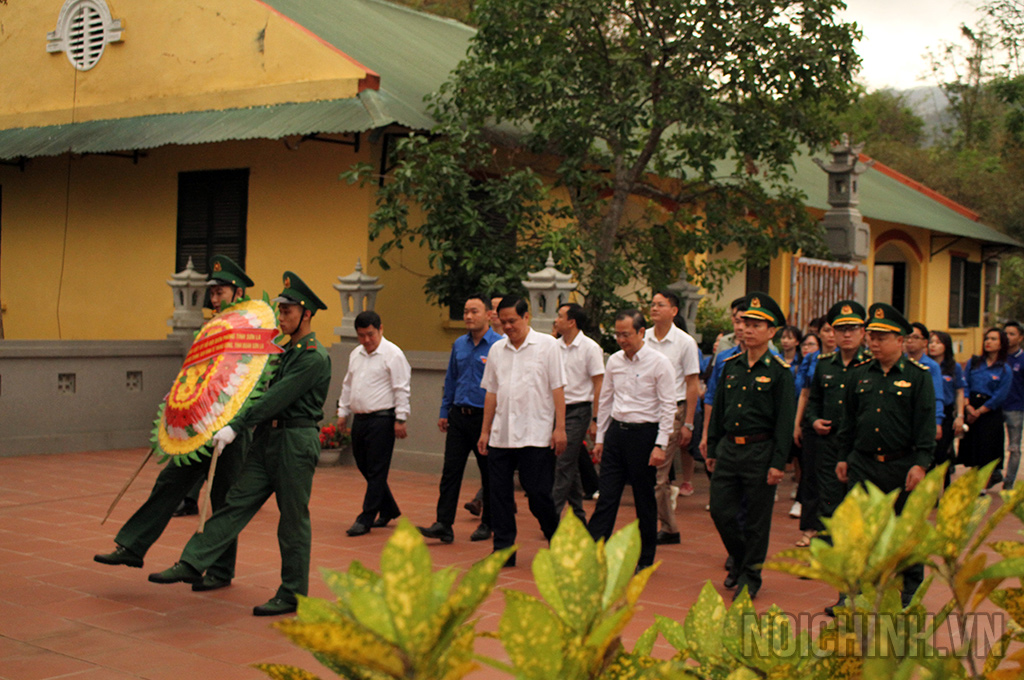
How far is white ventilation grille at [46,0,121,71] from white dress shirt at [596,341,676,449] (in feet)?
37.1

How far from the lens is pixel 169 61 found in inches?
594

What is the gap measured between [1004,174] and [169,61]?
2473 centimetres

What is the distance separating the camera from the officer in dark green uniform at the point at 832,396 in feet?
24.2

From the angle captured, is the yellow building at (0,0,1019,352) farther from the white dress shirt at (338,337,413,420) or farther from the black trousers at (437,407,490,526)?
the black trousers at (437,407,490,526)

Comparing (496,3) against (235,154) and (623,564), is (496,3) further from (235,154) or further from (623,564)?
(623,564)

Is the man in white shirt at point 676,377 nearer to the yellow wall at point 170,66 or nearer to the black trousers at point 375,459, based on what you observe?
the black trousers at point 375,459

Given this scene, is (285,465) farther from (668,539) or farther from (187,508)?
(668,539)

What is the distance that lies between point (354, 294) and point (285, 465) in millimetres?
6586

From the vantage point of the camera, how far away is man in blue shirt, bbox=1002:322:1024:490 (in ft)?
38.9

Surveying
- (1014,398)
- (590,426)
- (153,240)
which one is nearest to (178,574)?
(590,426)

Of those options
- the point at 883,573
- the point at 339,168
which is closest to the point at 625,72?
the point at 339,168

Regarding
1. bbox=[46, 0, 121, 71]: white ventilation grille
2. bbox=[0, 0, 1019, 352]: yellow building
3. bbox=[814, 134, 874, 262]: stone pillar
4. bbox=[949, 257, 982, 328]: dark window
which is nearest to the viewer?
bbox=[0, 0, 1019, 352]: yellow building

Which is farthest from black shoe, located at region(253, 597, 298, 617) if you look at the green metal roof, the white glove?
the green metal roof

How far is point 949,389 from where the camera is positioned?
1060 centimetres
